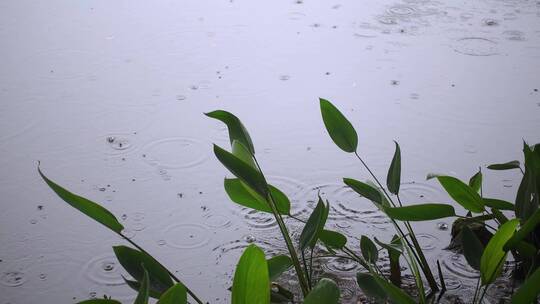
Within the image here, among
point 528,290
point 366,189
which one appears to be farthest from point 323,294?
point 366,189

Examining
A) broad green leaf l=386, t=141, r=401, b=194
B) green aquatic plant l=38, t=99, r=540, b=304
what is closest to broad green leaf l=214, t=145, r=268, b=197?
green aquatic plant l=38, t=99, r=540, b=304

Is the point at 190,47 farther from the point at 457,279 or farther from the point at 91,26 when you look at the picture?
the point at 457,279

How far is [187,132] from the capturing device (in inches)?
58.1

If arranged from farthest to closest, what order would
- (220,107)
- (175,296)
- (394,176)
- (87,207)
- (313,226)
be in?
1. (220,107)
2. (394,176)
3. (313,226)
4. (87,207)
5. (175,296)

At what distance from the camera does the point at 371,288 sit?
2.82 ft

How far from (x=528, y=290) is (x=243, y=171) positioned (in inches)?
12.6

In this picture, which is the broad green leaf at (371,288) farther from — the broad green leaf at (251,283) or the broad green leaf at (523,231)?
the broad green leaf at (251,283)

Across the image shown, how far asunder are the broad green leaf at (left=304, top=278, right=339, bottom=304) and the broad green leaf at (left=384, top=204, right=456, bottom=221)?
0.71 feet

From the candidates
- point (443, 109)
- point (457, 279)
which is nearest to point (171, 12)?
point (443, 109)

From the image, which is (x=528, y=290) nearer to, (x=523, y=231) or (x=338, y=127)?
(x=523, y=231)

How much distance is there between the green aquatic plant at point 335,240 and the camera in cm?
63

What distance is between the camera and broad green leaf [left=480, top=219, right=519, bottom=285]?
0.77m

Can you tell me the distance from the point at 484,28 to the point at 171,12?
0.91 m

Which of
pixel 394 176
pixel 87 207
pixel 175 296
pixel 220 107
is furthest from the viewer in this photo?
pixel 220 107
